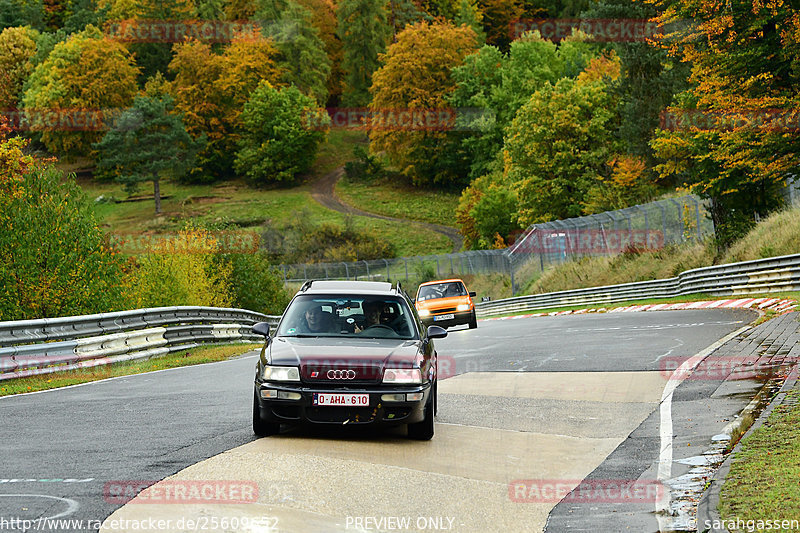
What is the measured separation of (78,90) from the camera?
120m

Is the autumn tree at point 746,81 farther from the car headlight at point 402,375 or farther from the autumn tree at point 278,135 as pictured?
the autumn tree at point 278,135

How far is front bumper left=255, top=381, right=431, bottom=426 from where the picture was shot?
31.2ft

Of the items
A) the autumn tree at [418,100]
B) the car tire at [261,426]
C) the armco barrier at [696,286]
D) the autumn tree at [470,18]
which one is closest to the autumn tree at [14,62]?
the autumn tree at [470,18]

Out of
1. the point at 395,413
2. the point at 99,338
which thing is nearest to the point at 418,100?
the point at 99,338

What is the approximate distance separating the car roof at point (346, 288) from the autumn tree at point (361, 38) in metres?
114

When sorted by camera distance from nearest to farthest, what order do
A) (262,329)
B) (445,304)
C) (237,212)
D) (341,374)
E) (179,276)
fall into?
(341,374) < (262,329) < (445,304) < (179,276) < (237,212)

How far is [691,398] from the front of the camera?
12.3 meters

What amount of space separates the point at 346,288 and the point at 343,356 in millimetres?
1863

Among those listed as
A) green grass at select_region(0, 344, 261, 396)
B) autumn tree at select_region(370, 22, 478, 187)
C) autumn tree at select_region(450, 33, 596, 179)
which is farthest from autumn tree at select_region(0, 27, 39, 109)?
green grass at select_region(0, 344, 261, 396)

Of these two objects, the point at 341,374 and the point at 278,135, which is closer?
the point at 341,374

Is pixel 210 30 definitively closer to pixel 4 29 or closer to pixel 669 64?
pixel 4 29

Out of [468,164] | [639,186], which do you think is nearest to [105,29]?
[468,164]

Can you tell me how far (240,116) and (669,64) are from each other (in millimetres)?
69867

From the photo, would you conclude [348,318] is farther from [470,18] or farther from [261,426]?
[470,18]
